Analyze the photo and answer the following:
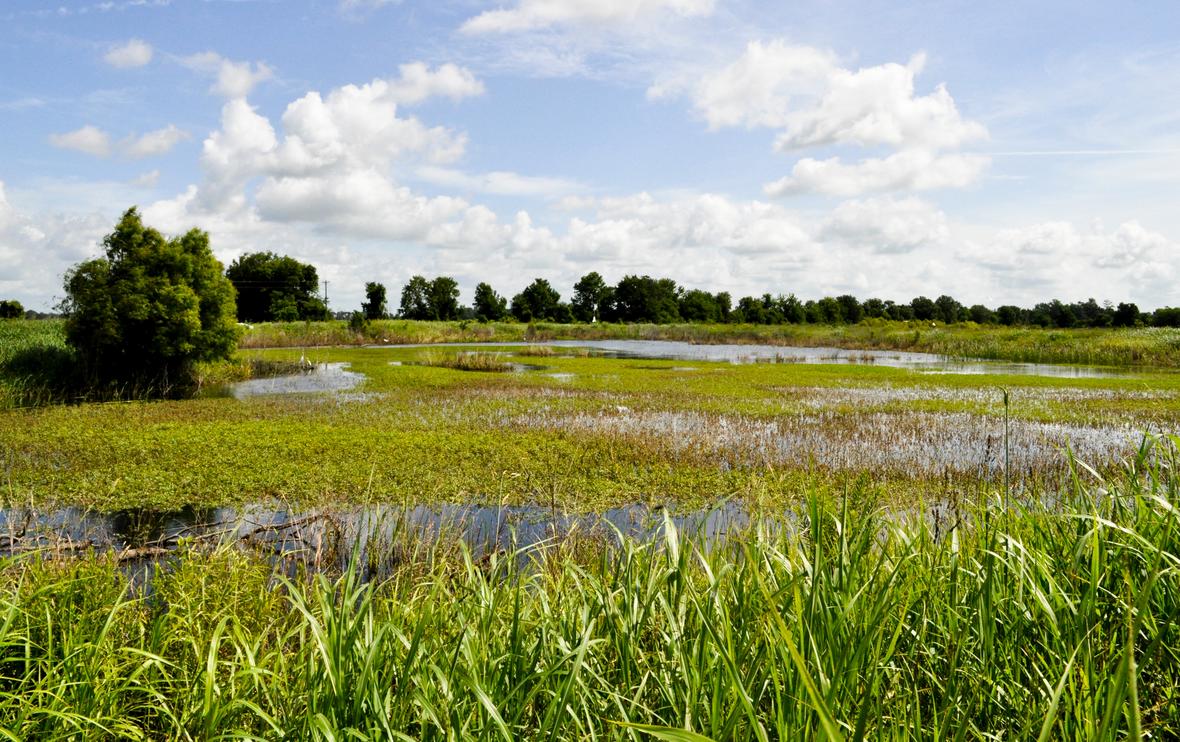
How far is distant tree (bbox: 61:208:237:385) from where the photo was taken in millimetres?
18750

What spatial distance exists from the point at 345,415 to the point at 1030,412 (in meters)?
16.6

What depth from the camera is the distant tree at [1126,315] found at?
66000 mm

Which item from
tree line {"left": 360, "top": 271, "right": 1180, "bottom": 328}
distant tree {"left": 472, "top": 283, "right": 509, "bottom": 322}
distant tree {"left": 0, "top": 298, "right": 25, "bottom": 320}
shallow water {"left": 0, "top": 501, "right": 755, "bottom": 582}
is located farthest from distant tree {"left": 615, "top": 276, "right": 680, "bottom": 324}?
shallow water {"left": 0, "top": 501, "right": 755, "bottom": 582}

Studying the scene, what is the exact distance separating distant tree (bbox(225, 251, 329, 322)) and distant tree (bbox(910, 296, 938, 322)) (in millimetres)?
82912

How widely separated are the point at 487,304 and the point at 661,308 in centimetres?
2920

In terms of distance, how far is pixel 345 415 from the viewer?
51.2 ft

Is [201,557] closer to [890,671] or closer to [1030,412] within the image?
[890,671]

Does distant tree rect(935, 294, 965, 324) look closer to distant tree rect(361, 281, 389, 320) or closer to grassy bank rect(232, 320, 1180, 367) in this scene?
grassy bank rect(232, 320, 1180, 367)

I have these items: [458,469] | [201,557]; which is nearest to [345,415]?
[458,469]

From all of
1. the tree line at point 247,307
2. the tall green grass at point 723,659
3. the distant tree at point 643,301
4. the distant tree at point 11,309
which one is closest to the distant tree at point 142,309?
the tree line at point 247,307

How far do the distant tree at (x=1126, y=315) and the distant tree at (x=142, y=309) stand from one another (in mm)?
76504

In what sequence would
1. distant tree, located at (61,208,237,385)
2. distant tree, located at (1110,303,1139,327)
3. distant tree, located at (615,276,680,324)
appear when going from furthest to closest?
distant tree, located at (615,276,680,324) → distant tree, located at (1110,303,1139,327) → distant tree, located at (61,208,237,385)

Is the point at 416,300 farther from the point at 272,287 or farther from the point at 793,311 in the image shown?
the point at 793,311

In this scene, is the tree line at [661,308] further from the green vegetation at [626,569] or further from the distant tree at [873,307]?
the green vegetation at [626,569]
